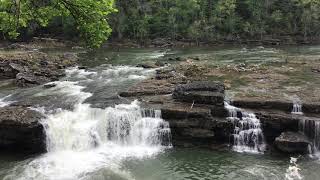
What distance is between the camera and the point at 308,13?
86812 millimetres

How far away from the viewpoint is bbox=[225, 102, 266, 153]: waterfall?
82.5ft

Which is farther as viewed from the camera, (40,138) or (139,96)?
(139,96)

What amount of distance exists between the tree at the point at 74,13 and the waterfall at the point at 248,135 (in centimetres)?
1461

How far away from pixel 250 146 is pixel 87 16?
1603 cm

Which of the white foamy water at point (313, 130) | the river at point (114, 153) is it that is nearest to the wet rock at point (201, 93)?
the river at point (114, 153)

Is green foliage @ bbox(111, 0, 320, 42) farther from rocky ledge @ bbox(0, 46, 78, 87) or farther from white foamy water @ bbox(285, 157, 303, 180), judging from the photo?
white foamy water @ bbox(285, 157, 303, 180)

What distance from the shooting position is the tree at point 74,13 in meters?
12.2

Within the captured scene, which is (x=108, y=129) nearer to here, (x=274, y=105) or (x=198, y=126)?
(x=198, y=126)

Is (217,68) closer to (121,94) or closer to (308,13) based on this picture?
(121,94)

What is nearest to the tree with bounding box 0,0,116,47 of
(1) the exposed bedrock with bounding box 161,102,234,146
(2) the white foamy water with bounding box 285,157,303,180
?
(2) the white foamy water with bounding box 285,157,303,180

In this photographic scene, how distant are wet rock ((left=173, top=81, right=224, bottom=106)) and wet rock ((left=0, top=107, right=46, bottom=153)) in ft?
30.7

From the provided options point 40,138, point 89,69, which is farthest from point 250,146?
point 89,69

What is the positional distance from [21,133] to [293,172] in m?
16.0

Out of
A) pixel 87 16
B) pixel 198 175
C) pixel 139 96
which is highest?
pixel 87 16
